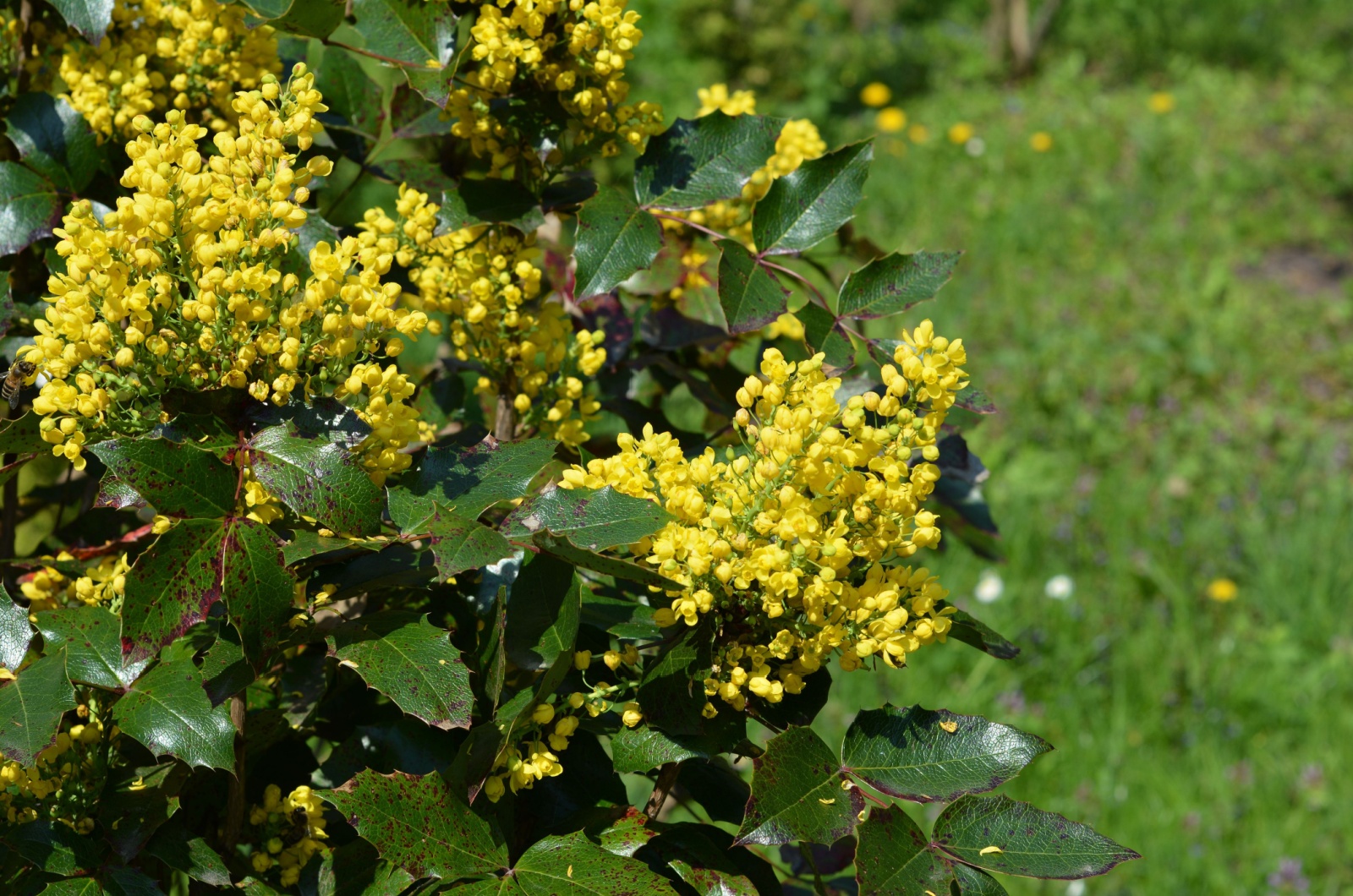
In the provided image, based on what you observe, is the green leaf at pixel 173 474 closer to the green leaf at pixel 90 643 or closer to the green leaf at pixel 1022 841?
the green leaf at pixel 90 643

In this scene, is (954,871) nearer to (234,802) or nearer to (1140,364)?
(234,802)

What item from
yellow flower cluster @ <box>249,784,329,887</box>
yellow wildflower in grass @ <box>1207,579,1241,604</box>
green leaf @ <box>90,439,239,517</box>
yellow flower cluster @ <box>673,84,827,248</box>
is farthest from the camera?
yellow wildflower in grass @ <box>1207,579,1241,604</box>

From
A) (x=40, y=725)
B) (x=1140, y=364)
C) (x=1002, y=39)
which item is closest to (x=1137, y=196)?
(x=1140, y=364)

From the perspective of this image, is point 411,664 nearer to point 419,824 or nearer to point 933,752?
point 419,824

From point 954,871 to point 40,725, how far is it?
66 cm

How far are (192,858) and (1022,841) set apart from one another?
0.62 meters

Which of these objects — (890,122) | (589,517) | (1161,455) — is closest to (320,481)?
(589,517)

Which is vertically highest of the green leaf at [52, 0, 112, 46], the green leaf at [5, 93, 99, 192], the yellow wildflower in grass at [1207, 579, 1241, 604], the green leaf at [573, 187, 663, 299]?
the green leaf at [52, 0, 112, 46]

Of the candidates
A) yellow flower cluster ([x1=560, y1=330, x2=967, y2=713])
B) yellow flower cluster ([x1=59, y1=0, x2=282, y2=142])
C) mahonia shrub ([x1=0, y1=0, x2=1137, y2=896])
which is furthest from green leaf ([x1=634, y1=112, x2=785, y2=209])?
yellow flower cluster ([x1=59, y1=0, x2=282, y2=142])

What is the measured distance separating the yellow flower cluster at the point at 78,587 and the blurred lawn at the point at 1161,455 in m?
2.39

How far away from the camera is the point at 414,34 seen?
41.9 inches

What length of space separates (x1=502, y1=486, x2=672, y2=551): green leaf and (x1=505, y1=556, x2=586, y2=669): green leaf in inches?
1.8

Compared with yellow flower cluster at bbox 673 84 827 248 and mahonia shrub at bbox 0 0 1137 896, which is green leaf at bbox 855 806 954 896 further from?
yellow flower cluster at bbox 673 84 827 248

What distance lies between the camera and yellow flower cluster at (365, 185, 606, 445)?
112 cm
